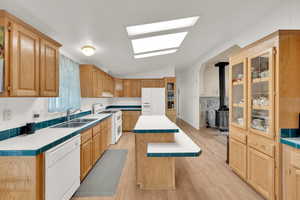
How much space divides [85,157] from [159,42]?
3.03m

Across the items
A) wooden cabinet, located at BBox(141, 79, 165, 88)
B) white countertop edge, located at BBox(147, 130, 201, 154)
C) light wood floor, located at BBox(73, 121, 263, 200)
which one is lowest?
light wood floor, located at BBox(73, 121, 263, 200)

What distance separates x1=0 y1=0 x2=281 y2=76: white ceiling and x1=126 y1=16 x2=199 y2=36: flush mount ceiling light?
140 mm

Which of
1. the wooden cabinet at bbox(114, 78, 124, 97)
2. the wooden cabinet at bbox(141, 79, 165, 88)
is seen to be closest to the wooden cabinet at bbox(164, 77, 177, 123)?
the wooden cabinet at bbox(141, 79, 165, 88)

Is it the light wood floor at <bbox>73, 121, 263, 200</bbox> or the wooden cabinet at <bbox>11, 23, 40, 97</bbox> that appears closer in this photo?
the wooden cabinet at <bbox>11, 23, 40, 97</bbox>

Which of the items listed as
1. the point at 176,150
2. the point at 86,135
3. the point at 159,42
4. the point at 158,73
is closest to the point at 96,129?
the point at 86,135

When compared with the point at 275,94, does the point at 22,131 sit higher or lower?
lower

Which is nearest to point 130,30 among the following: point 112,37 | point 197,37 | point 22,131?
point 112,37

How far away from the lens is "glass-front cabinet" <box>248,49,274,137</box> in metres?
1.98

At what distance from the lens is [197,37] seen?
3.76 metres

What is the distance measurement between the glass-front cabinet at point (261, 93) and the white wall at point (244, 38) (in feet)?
2.58

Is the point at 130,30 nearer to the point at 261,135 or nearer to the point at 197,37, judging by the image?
the point at 197,37

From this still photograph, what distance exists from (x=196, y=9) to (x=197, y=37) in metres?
1.44

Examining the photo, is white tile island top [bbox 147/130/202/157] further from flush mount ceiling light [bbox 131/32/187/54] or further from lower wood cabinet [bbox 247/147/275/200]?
flush mount ceiling light [bbox 131/32/187/54]

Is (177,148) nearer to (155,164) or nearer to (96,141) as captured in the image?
(155,164)
